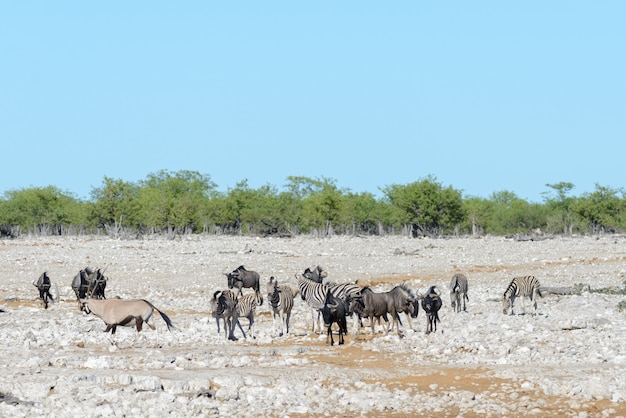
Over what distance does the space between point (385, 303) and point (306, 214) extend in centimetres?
6209

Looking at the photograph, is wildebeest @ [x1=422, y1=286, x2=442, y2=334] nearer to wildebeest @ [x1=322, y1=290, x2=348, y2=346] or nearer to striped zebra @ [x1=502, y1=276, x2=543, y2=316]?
wildebeest @ [x1=322, y1=290, x2=348, y2=346]

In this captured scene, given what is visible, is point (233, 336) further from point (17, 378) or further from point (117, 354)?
point (17, 378)

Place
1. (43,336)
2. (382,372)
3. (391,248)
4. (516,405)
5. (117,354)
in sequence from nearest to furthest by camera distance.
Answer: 1. (516,405)
2. (382,372)
3. (117,354)
4. (43,336)
5. (391,248)

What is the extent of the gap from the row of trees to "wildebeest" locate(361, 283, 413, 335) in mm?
50284

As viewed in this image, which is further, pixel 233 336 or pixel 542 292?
pixel 542 292

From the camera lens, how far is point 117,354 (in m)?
14.1

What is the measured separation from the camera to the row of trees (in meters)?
73.3

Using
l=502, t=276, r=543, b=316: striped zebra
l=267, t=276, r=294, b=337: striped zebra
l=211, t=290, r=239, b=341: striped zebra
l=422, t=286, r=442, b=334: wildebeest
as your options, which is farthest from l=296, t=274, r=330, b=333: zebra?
l=502, t=276, r=543, b=316: striped zebra

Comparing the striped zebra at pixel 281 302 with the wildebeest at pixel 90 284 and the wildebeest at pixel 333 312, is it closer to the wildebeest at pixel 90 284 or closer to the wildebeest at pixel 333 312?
the wildebeest at pixel 333 312

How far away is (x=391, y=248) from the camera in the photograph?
46.0 metres

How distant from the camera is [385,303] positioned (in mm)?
16703

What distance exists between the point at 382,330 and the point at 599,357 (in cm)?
508

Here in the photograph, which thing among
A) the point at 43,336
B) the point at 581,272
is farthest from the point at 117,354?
the point at 581,272

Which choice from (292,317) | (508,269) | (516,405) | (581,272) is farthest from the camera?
(508,269)
